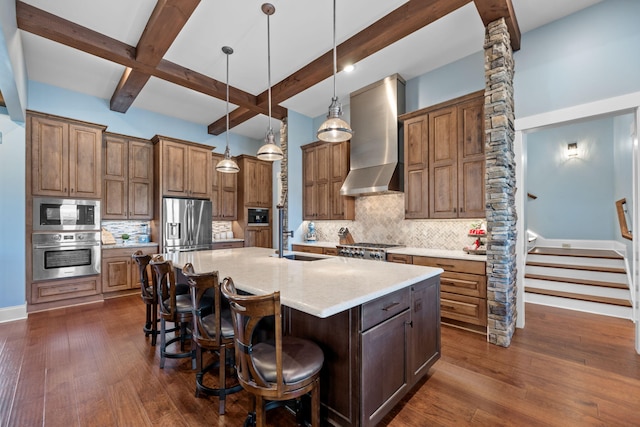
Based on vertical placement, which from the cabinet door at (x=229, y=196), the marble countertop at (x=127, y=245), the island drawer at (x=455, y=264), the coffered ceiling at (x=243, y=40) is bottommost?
the island drawer at (x=455, y=264)

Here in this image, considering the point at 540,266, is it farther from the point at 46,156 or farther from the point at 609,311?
the point at 46,156

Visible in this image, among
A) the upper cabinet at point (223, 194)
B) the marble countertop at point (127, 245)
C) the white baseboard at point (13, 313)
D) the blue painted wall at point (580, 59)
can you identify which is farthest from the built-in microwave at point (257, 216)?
the blue painted wall at point (580, 59)

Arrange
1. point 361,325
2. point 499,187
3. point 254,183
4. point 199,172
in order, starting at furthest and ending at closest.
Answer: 1. point 254,183
2. point 199,172
3. point 499,187
4. point 361,325

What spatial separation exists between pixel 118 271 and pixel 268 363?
175 inches

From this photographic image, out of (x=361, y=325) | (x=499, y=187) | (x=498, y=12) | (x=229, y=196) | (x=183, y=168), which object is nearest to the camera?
(x=361, y=325)

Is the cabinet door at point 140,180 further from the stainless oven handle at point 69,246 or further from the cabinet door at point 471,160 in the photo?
the cabinet door at point 471,160

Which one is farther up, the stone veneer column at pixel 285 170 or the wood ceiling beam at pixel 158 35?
the wood ceiling beam at pixel 158 35

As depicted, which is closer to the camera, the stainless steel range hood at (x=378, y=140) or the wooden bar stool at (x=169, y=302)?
the wooden bar stool at (x=169, y=302)

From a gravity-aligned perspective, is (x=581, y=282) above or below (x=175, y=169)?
below

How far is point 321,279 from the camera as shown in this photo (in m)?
1.85

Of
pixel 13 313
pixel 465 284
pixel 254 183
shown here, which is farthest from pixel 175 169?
pixel 465 284

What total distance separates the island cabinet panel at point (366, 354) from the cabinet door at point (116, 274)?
13.5 feet

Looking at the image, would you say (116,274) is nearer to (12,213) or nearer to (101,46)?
(12,213)

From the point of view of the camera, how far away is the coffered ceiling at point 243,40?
2.73 m
